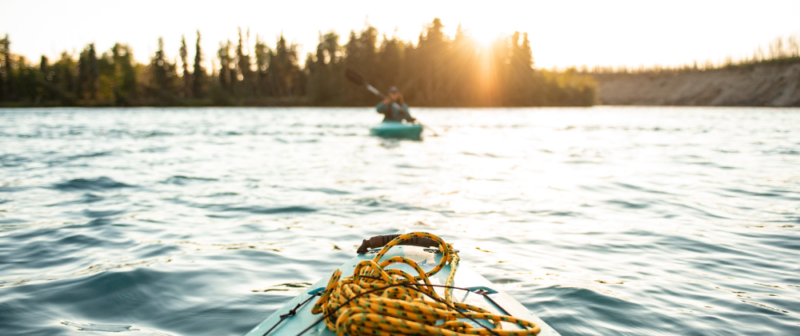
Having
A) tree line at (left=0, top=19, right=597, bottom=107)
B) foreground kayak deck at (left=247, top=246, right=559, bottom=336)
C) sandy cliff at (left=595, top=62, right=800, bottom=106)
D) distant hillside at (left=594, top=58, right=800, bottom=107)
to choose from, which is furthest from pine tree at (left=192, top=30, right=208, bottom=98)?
sandy cliff at (left=595, top=62, right=800, bottom=106)

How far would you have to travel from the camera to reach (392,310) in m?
1.65

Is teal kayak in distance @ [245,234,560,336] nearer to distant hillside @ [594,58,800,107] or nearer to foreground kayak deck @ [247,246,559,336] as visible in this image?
foreground kayak deck @ [247,246,559,336]

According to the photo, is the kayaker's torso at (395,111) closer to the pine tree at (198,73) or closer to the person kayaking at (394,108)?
the person kayaking at (394,108)

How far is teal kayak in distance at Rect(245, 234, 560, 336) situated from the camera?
6.38ft

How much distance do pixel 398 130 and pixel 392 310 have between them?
43.6ft

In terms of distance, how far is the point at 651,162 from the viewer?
408 inches

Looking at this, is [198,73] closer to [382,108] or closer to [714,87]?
[382,108]

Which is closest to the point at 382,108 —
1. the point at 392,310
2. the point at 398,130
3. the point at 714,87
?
the point at 398,130

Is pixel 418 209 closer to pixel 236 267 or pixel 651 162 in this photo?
pixel 236 267

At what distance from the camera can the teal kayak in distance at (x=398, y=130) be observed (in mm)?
14766

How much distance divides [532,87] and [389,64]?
18565 mm

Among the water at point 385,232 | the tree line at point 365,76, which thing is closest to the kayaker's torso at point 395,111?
the water at point 385,232

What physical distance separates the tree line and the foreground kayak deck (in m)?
57.5

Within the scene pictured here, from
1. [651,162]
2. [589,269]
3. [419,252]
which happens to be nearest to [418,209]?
[589,269]
